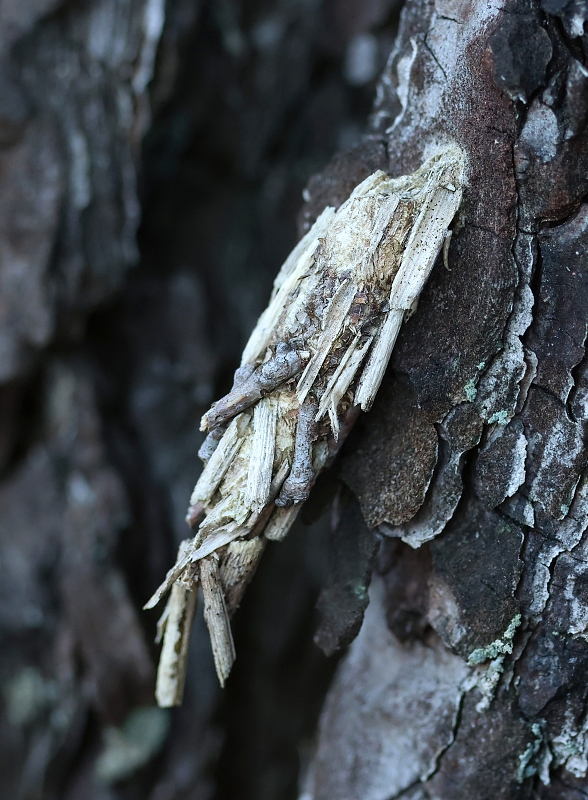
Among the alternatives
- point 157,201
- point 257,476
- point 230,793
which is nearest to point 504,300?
point 257,476

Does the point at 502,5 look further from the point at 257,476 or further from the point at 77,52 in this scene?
the point at 77,52

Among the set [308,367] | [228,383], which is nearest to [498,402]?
[308,367]

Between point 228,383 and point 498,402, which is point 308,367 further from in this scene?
point 228,383

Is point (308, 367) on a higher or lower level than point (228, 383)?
lower
